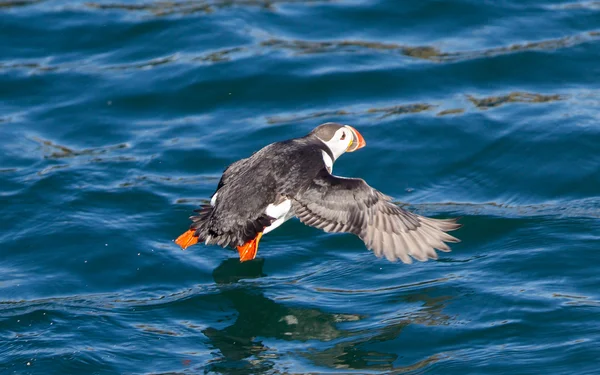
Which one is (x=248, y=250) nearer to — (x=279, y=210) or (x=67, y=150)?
(x=279, y=210)

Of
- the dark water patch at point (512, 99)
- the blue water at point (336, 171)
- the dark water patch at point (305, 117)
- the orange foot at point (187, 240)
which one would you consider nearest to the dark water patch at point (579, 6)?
the blue water at point (336, 171)

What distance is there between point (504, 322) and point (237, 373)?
204cm

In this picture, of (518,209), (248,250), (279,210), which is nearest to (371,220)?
(279,210)

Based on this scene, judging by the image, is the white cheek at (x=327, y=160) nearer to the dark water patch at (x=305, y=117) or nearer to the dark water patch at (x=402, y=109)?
the dark water patch at (x=305, y=117)

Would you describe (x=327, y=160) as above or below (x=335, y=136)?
below

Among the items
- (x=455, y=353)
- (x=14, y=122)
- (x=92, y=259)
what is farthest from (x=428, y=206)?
(x=14, y=122)

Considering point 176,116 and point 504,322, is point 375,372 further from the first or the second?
point 176,116

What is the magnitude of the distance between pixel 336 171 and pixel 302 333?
3.00 metres

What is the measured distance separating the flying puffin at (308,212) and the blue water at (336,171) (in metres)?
0.53

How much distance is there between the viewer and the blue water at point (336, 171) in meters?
6.46

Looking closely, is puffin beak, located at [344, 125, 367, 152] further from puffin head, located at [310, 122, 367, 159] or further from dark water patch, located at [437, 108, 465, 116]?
dark water patch, located at [437, 108, 465, 116]

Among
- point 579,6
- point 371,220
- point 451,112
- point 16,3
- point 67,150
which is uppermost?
point 16,3

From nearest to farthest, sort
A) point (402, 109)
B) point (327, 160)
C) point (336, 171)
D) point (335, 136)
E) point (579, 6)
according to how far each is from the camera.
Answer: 1. point (327, 160)
2. point (335, 136)
3. point (336, 171)
4. point (402, 109)
5. point (579, 6)

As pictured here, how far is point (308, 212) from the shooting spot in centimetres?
686
